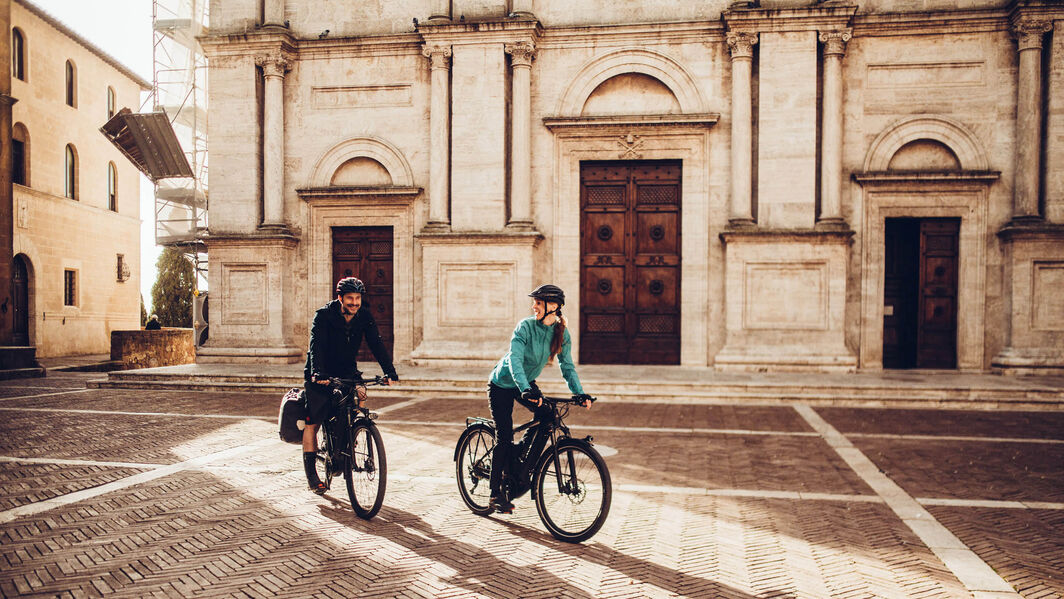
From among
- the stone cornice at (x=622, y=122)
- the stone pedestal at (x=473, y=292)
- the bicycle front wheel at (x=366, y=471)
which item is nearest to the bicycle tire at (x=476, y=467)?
the bicycle front wheel at (x=366, y=471)

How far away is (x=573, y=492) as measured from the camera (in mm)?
5309

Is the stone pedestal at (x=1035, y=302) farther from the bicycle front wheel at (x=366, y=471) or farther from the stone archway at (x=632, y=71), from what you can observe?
the bicycle front wheel at (x=366, y=471)

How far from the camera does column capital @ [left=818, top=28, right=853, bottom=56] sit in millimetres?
15750

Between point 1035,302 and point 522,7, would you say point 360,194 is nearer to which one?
point 522,7

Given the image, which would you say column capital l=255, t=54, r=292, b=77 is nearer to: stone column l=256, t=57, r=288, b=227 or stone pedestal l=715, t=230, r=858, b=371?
stone column l=256, t=57, r=288, b=227

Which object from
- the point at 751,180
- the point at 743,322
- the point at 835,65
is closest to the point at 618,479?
the point at 743,322

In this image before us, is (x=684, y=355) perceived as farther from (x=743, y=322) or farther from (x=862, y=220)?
(x=862, y=220)

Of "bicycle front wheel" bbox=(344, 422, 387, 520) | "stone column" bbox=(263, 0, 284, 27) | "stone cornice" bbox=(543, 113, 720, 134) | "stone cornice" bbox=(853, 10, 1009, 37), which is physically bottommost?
"bicycle front wheel" bbox=(344, 422, 387, 520)

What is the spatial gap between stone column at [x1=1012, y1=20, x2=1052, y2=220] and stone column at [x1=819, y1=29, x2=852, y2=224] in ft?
11.4

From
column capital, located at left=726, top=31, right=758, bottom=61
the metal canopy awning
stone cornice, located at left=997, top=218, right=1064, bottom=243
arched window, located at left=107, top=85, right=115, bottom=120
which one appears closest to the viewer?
stone cornice, located at left=997, top=218, right=1064, bottom=243

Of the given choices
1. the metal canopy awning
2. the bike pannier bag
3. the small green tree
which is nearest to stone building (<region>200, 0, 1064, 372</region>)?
the metal canopy awning

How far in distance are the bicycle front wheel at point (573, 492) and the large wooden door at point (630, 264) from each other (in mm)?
11595

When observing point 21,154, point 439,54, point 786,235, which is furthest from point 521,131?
point 21,154

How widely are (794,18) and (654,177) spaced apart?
427 cm
